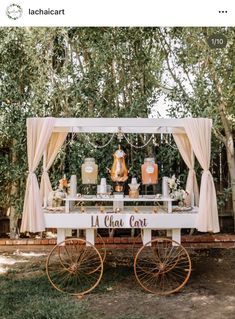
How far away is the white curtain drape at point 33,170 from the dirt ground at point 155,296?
110 cm

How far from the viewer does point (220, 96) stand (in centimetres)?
754

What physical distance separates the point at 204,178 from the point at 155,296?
5.03 ft

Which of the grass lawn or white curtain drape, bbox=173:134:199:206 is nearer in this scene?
the grass lawn

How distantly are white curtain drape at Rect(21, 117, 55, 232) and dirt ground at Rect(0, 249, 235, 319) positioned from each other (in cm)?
110

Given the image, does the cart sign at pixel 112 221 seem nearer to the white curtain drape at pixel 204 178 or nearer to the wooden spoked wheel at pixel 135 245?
the white curtain drape at pixel 204 178

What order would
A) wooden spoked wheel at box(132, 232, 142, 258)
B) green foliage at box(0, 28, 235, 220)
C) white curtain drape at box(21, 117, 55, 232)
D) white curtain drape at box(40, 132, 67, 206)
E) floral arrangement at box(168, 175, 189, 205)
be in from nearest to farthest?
1. white curtain drape at box(21, 117, 55, 232)
2. floral arrangement at box(168, 175, 189, 205)
3. white curtain drape at box(40, 132, 67, 206)
4. wooden spoked wheel at box(132, 232, 142, 258)
5. green foliage at box(0, 28, 235, 220)

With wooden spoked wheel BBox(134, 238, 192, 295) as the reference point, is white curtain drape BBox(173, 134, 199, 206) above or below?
above

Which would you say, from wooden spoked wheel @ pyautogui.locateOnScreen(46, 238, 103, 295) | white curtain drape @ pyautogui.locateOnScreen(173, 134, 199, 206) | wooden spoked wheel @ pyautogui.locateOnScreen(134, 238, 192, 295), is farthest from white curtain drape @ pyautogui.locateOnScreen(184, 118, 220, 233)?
wooden spoked wheel @ pyautogui.locateOnScreen(46, 238, 103, 295)

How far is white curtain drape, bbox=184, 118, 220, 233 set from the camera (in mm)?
5180

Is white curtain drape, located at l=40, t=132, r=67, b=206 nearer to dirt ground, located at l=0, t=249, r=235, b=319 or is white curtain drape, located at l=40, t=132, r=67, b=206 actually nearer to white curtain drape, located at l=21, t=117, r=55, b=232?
white curtain drape, located at l=21, t=117, r=55, b=232

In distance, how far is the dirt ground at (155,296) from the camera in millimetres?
4586
